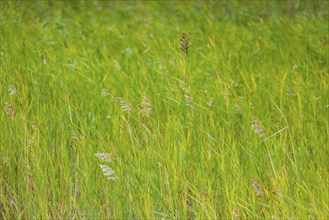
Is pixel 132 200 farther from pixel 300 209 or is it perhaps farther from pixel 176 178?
pixel 300 209

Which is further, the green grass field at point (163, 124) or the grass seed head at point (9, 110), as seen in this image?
the grass seed head at point (9, 110)

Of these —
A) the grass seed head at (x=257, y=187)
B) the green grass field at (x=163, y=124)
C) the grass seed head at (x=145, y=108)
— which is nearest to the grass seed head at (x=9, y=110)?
the green grass field at (x=163, y=124)

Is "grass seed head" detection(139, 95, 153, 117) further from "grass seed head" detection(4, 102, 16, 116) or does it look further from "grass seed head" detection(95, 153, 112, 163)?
"grass seed head" detection(4, 102, 16, 116)

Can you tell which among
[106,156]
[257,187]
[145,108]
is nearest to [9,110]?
[145,108]

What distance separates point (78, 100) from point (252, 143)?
1.25 metres

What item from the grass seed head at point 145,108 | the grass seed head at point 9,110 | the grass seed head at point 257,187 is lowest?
the grass seed head at point 257,187

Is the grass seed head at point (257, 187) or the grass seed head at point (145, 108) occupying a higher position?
the grass seed head at point (145, 108)

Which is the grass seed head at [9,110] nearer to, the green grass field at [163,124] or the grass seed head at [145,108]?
the green grass field at [163,124]

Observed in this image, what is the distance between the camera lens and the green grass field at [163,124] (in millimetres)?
3375

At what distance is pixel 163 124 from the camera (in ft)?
14.1

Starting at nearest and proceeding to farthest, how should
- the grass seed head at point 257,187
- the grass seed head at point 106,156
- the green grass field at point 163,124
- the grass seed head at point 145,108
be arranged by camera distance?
1. the grass seed head at point 257,187
2. the grass seed head at point 106,156
3. the green grass field at point 163,124
4. the grass seed head at point 145,108

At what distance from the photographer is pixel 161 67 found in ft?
15.9

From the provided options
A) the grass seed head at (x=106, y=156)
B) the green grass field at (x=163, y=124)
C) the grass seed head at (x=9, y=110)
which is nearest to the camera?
the grass seed head at (x=106, y=156)

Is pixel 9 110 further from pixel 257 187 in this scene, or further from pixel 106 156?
pixel 257 187
